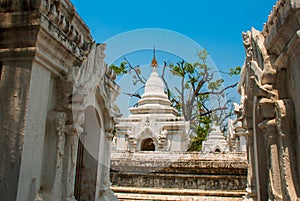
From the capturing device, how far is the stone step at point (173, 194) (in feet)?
27.8

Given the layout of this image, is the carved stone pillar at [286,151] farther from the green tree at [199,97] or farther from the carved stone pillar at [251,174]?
the green tree at [199,97]

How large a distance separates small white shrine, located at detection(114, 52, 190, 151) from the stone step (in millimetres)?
8801

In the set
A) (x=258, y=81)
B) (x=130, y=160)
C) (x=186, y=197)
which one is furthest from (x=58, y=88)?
(x=130, y=160)

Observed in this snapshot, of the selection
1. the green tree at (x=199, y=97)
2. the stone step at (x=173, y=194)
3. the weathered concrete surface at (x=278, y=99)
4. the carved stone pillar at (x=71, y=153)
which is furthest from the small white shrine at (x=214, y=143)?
the carved stone pillar at (x=71, y=153)

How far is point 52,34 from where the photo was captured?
3645mm

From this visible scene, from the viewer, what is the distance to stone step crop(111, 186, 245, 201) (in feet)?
27.8

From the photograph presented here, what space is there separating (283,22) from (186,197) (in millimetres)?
6310

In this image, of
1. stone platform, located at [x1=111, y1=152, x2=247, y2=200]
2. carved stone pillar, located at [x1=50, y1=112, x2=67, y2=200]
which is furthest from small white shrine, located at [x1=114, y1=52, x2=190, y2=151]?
Answer: carved stone pillar, located at [x1=50, y1=112, x2=67, y2=200]

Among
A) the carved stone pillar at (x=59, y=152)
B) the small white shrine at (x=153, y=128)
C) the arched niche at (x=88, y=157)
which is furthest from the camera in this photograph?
the small white shrine at (x=153, y=128)

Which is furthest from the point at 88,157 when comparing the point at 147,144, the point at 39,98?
the point at 147,144

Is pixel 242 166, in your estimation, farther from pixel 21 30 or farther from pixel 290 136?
pixel 21 30

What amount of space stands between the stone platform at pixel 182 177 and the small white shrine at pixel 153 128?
7.10 m

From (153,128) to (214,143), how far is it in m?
10.1

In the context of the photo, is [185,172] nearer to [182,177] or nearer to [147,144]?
[182,177]
